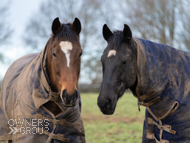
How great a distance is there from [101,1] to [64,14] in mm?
3493

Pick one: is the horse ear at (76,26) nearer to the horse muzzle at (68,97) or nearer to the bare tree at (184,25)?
the horse muzzle at (68,97)

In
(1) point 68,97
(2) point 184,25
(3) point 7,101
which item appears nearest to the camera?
(1) point 68,97

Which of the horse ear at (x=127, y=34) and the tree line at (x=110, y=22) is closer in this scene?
the horse ear at (x=127, y=34)

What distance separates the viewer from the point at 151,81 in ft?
9.58

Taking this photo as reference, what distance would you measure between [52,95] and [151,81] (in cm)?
128

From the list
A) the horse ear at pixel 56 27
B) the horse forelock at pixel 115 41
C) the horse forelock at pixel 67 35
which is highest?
the horse ear at pixel 56 27

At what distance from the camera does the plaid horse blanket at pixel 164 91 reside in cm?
293

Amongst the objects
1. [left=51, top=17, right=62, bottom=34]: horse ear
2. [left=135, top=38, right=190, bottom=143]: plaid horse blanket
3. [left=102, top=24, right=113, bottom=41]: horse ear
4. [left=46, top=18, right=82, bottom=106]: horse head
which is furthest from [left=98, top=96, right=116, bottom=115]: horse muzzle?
[left=51, top=17, right=62, bottom=34]: horse ear

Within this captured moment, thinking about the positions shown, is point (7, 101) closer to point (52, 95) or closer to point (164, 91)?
point (52, 95)

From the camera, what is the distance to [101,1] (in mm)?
18969

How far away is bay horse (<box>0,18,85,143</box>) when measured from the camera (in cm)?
292

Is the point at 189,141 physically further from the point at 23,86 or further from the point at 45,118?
the point at 23,86

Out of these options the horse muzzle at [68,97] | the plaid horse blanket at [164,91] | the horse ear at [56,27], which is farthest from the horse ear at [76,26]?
the horse muzzle at [68,97]

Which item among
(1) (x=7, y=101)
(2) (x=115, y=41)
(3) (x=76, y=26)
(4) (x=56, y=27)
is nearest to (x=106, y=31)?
(2) (x=115, y=41)
